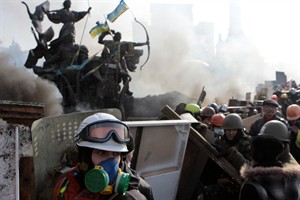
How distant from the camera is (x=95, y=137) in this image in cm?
184

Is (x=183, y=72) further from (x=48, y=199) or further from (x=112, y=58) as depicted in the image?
(x=48, y=199)

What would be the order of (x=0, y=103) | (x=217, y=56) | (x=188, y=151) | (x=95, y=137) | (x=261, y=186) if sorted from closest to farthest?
(x=95, y=137), (x=261, y=186), (x=0, y=103), (x=188, y=151), (x=217, y=56)

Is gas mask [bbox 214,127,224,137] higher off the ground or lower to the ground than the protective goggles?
lower

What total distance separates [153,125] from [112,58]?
13091mm

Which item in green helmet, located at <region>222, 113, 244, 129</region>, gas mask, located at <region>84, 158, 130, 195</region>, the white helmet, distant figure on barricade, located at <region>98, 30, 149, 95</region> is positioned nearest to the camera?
gas mask, located at <region>84, 158, 130, 195</region>

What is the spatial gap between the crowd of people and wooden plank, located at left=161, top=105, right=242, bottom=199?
0.23ft

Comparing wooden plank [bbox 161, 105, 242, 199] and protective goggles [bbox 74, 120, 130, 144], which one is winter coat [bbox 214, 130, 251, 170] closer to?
wooden plank [bbox 161, 105, 242, 199]

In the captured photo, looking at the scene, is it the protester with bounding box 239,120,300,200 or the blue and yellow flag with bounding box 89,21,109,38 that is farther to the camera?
the blue and yellow flag with bounding box 89,21,109,38

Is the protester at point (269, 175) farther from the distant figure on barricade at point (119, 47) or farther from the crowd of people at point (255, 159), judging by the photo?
the distant figure on barricade at point (119, 47)

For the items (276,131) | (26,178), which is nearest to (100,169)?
(26,178)

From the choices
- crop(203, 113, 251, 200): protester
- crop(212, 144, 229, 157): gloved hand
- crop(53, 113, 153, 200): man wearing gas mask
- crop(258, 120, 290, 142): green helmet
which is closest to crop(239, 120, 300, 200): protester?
crop(258, 120, 290, 142): green helmet

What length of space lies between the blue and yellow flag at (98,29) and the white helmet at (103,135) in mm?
14861

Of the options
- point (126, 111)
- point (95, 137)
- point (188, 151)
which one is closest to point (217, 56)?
point (126, 111)

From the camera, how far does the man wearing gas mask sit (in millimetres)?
1645
